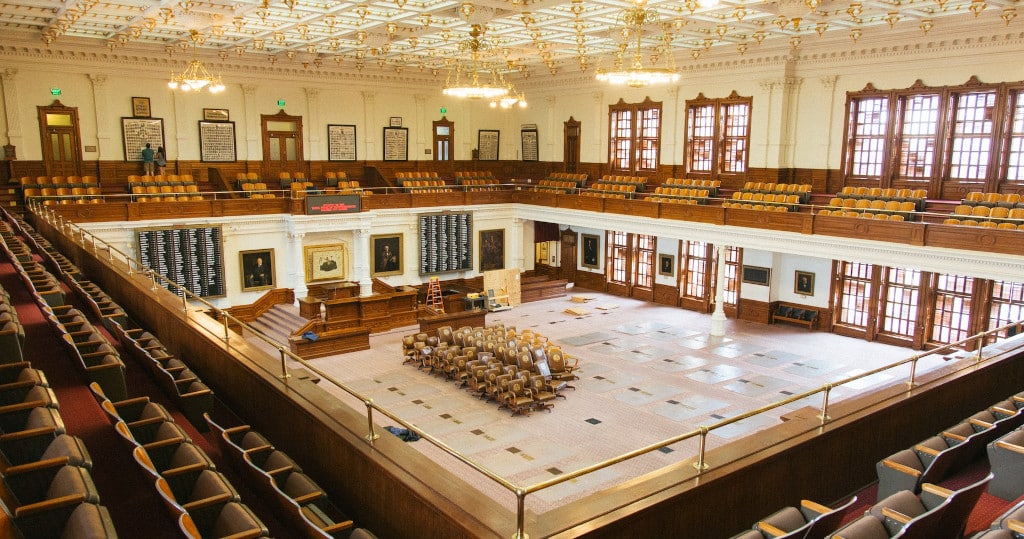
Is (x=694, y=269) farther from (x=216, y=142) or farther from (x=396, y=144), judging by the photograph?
(x=216, y=142)

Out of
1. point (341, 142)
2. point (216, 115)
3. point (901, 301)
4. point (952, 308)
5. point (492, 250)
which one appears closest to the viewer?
point (952, 308)

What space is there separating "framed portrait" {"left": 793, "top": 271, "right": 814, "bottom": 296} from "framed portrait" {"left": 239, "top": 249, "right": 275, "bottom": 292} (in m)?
14.4

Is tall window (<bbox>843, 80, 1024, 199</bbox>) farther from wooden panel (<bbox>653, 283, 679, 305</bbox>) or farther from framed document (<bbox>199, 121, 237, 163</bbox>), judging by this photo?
framed document (<bbox>199, 121, 237, 163</bbox>)

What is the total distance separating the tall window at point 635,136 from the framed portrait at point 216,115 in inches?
468

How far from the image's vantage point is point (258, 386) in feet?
20.0


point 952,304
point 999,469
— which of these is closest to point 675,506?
point 999,469

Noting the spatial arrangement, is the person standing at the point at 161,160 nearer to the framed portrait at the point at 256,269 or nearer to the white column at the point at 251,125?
the white column at the point at 251,125

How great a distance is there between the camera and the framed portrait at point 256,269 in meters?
19.5

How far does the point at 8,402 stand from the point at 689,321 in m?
17.3

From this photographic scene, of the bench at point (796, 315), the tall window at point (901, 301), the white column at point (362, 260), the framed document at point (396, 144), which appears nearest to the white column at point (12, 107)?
the white column at point (362, 260)

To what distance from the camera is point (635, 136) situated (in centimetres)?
2241

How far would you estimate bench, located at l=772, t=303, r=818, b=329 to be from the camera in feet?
60.4

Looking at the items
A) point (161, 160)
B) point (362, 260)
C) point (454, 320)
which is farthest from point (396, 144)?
point (454, 320)

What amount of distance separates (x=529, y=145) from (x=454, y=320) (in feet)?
33.2
